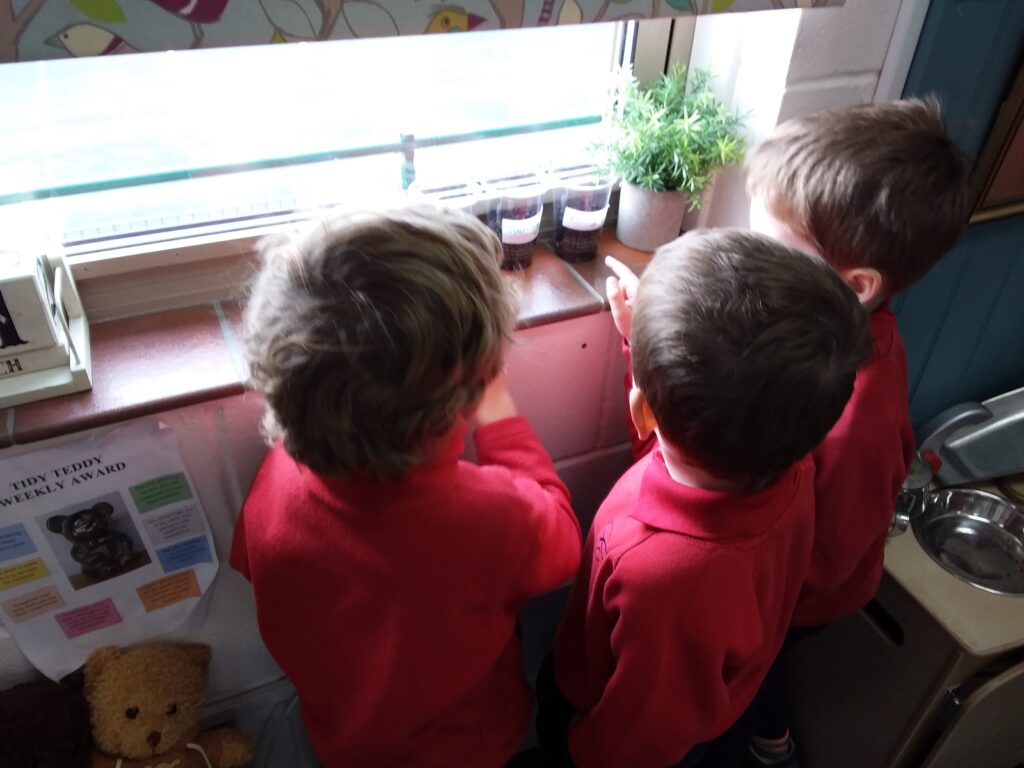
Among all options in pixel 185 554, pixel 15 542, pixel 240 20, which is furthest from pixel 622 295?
pixel 15 542

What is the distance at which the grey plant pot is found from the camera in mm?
969

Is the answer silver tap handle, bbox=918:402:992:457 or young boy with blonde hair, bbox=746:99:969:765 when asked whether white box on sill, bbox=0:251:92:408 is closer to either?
young boy with blonde hair, bbox=746:99:969:765

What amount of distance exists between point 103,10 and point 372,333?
0.31m

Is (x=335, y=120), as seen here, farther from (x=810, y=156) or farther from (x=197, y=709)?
(x=197, y=709)

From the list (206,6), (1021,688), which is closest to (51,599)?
(206,6)

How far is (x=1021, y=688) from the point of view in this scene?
1.15 meters

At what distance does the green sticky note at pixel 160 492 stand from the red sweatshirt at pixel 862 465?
0.73 meters

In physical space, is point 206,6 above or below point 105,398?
above

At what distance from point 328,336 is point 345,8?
0.28 meters

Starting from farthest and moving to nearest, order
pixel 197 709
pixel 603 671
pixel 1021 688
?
1. pixel 1021 688
2. pixel 197 709
3. pixel 603 671

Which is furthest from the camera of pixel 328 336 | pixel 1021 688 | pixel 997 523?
pixel 997 523

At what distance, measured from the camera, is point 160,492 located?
0.85m

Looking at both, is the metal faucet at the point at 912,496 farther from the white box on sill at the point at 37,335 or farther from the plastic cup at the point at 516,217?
the white box on sill at the point at 37,335

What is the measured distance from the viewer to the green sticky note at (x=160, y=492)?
0.84 meters
